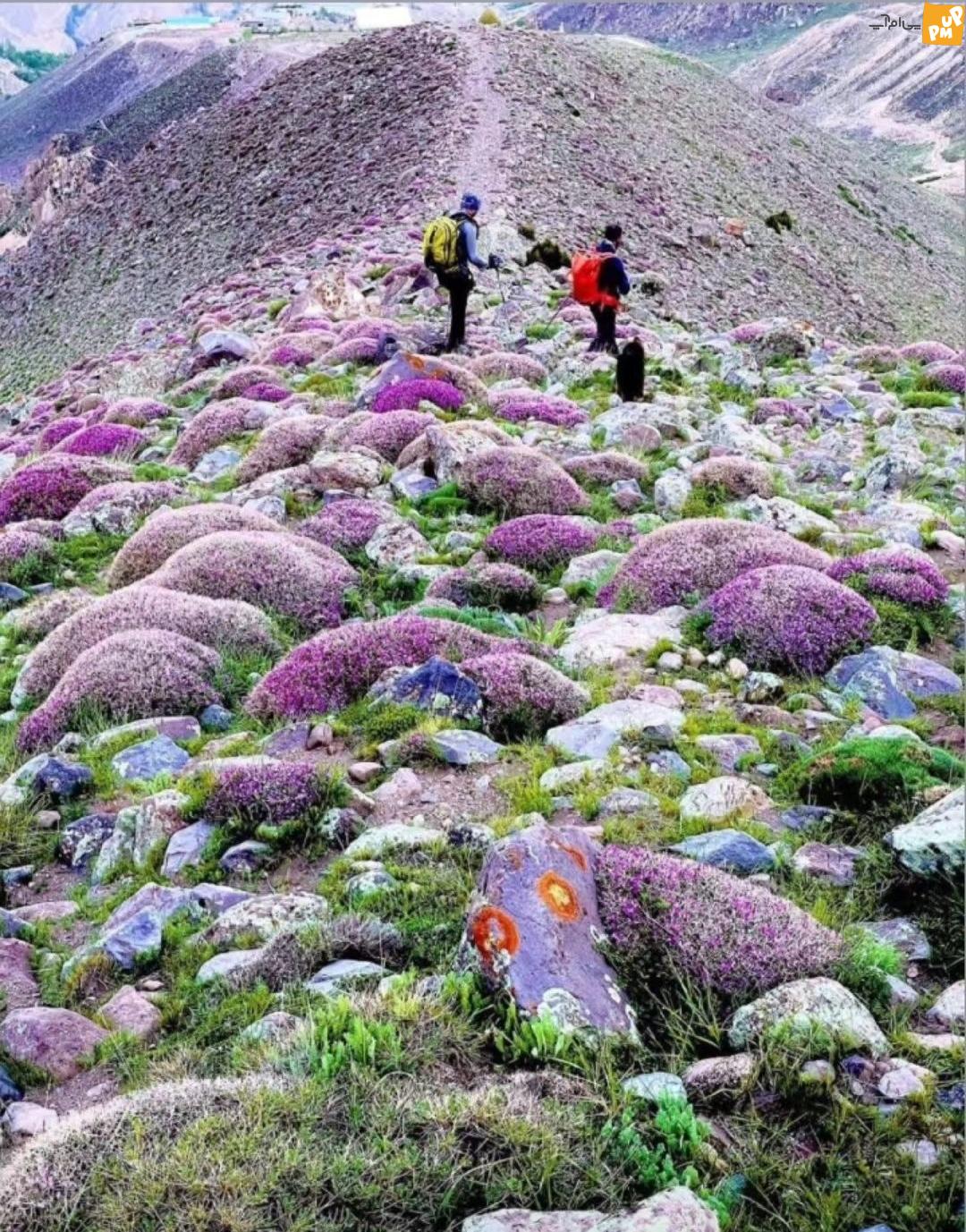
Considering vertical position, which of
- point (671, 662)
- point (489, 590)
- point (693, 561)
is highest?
point (489, 590)

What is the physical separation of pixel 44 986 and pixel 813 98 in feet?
516

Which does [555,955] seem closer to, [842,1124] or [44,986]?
[842,1124]

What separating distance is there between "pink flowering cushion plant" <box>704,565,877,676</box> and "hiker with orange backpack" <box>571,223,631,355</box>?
44.5 feet

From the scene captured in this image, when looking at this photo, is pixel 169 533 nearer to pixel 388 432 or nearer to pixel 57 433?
pixel 388 432

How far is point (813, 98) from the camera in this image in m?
142

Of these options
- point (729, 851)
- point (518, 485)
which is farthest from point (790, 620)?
point (518, 485)

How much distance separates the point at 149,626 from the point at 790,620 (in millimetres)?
6184

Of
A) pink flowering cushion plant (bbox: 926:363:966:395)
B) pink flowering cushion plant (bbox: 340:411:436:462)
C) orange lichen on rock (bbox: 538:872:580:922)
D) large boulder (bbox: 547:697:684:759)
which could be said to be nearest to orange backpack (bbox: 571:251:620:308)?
pink flowering cushion plant (bbox: 340:411:436:462)

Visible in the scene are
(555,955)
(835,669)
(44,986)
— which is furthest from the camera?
(835,669)

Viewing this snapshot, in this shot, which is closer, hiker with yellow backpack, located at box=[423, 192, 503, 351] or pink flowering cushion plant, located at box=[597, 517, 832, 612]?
pink flowering cushion plant, located at box=[597, 517, 832, 612]

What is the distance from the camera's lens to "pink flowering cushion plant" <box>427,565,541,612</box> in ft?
41.5

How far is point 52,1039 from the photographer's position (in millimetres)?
5863

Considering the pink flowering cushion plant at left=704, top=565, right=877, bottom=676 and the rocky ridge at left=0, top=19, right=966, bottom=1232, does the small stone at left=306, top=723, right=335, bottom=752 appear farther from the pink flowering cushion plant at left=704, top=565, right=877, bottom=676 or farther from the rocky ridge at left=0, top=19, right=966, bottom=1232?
the pink flowering cushion plant at left=704, top=565, right=877, bottom=676

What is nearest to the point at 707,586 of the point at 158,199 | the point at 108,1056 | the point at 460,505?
the point at 460,505
